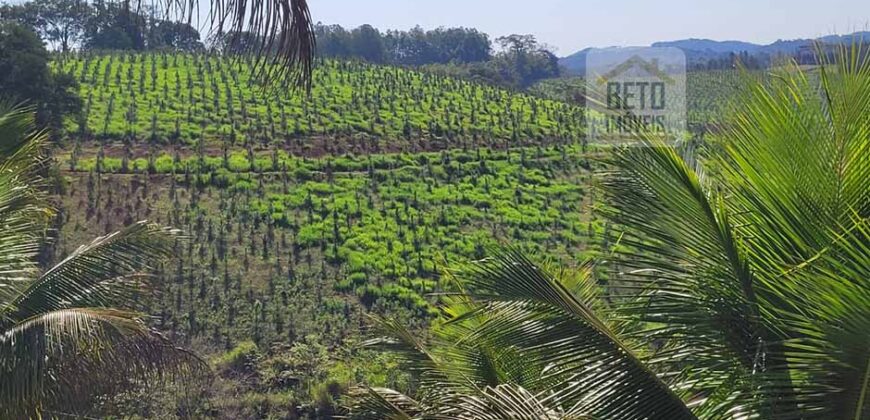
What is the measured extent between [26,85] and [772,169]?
18.3 metres

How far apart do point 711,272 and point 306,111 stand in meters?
28.7

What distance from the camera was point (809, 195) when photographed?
302 cm

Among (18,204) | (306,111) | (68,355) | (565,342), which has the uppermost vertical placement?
(18,204)

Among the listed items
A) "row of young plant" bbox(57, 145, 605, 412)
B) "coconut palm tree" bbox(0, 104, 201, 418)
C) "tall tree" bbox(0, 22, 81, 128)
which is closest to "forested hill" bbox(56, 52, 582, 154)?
"row of young plant" bbox(57, 145, 605, 412)

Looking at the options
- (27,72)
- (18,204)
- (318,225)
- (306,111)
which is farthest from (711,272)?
(306,111)

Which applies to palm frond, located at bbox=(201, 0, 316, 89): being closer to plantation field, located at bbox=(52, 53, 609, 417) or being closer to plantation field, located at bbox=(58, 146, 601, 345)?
plantation field, located at bbox=(52, 53, 609, 417)

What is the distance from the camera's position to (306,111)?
31047 millimetres

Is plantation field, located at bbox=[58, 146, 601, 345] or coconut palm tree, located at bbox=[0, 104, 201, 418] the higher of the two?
coconut palm tree, located at bbox=[0, 104, 201, 418]

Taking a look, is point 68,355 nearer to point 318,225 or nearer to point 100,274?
point 100,274

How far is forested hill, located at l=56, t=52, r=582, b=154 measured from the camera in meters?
27.3

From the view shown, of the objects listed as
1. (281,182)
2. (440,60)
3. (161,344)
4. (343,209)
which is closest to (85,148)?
(281,182)

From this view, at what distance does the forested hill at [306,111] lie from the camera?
27.3 m

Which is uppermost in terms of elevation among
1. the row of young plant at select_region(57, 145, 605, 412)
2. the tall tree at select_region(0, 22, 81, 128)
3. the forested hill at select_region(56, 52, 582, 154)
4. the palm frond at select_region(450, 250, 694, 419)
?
the tall tree at select_region(0, 22, 81, 128)

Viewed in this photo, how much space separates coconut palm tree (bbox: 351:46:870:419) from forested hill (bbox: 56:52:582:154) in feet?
74.9
